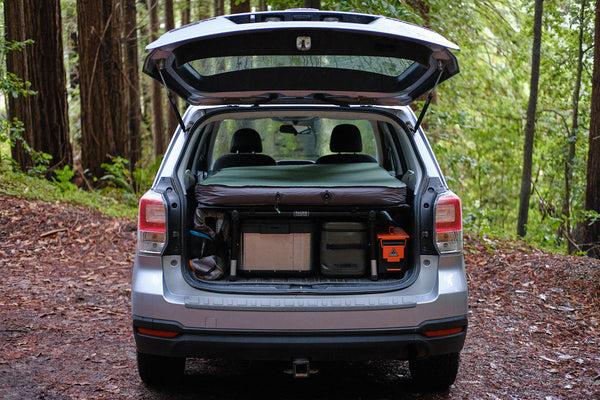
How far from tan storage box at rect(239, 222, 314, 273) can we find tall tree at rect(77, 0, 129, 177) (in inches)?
396

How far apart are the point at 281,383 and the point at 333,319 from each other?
1102 mm

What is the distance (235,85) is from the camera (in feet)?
14.1

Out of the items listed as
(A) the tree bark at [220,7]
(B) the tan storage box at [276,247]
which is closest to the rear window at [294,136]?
(B) the tan storage box at [276,247]

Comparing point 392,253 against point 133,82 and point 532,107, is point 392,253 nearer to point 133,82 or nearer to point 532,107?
point 532,107

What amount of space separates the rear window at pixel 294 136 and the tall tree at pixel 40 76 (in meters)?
6.71

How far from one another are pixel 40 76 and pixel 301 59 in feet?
33.0

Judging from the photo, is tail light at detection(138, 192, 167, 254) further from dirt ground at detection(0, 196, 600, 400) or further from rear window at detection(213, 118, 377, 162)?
rear window at detection(213, 118, 377, 162)

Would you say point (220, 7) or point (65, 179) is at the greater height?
point (220, 7)

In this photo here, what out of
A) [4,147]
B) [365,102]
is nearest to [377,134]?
[365,102]

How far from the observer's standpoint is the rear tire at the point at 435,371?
153 inches

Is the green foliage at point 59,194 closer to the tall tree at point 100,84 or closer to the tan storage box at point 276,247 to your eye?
the tall tree at point 100,84

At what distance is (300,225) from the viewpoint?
147 inches

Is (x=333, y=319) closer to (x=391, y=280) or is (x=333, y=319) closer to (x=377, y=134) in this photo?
(x=391, y=280)

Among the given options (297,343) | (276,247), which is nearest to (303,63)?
(276,247)
